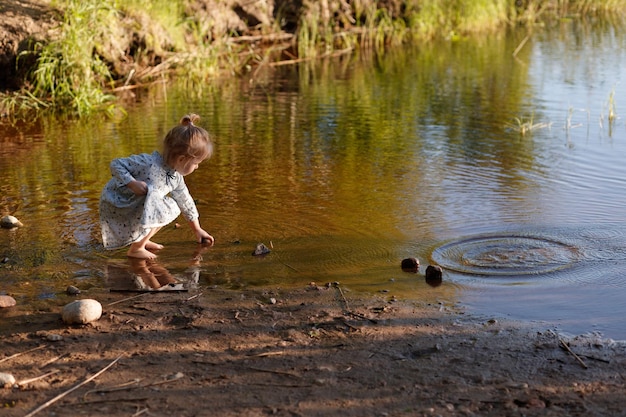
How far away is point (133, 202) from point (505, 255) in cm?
230

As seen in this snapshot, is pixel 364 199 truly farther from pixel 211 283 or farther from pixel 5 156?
pixel 5 156

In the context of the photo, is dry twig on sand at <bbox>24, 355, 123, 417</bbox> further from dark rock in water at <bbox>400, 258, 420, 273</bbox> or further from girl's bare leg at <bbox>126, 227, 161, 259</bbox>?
dark rock in water at <bbox>400, 258, 420, 273</bbox>

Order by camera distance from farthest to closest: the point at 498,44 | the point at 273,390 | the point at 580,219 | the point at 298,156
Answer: the point at 498,44 → the point at 298,156 → the point at 580,219 → the point at 273,390

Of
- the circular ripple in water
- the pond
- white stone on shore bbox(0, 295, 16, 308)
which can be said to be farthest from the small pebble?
the circular ripple in water

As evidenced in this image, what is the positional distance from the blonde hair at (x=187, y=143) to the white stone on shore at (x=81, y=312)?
1404mm

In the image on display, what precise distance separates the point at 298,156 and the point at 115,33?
16.3 feet

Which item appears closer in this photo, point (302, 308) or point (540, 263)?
point (302, 308)

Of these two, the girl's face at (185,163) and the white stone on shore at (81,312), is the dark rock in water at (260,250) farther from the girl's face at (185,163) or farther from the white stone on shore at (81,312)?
the white stone on shore at (81,312)

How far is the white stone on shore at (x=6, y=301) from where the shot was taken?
431 centimetres

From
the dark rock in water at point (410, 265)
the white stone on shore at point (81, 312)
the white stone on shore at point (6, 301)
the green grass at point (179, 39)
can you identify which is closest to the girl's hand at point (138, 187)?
the white stone on shore at point (6, 301)

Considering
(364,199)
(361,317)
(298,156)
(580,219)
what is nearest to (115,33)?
(298,156)

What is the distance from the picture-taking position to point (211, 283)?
477 cm

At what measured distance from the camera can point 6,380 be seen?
3.41 meters

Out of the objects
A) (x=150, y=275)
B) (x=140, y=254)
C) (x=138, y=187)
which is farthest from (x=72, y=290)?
(x=138, y=187)
